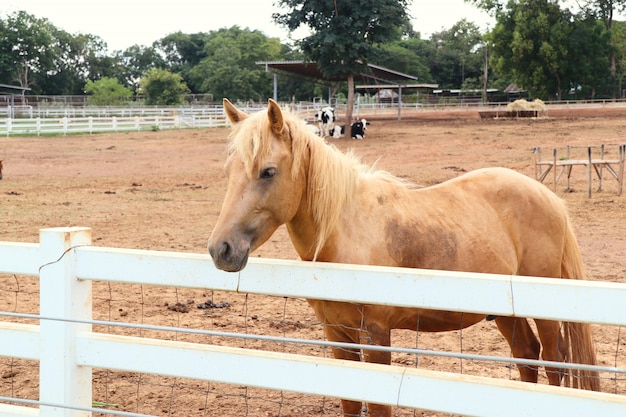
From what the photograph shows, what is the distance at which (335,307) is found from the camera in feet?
10.5

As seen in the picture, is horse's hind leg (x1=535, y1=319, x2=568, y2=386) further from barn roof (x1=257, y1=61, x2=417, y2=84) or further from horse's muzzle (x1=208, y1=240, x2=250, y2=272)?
barn roof (x1=257, y1=61, x2=417, y2=84)

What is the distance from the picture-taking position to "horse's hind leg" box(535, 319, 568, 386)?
4.07 meters

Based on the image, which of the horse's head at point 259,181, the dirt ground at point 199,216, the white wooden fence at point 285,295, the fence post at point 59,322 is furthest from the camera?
the dirt ground at point 199,216

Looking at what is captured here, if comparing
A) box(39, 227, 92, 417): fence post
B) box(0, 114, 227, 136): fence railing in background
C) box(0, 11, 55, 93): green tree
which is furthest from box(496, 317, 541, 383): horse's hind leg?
box(0, 11, 55, 93): green tree

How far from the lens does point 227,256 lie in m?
2.56

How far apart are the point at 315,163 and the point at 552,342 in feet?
6.62

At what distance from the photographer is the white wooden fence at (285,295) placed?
6.76 ft

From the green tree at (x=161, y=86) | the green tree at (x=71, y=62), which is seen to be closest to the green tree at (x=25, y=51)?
the green tree at (x=71, y=62)

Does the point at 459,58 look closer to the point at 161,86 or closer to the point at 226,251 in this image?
the point at 161,86

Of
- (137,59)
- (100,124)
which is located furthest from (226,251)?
(137,59)

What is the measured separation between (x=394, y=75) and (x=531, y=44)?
679 inches

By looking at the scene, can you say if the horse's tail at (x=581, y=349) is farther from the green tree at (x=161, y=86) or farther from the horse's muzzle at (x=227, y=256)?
the green tree at (x=161, y=86)

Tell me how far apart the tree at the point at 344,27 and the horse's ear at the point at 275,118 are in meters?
26.0

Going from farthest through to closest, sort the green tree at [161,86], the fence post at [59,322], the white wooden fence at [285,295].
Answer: the green tree at [161,86] → the fence post at [59,322] → the white wooden fence at [285,295]
